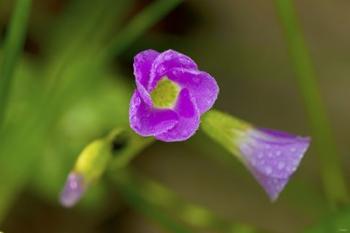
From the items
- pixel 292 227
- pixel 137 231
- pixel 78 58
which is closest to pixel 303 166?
pixel 292 227

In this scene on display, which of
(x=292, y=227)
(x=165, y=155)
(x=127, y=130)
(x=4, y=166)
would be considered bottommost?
(x=292, y=227)

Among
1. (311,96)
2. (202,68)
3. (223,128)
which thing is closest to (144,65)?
(223,128)

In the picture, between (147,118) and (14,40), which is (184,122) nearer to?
(147,118)

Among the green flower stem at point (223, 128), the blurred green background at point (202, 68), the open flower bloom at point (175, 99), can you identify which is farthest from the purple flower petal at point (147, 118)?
the blurred green background at point (202, 68)

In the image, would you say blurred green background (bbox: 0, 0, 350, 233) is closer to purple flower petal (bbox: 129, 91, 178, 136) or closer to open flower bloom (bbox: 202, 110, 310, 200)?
open flower bloom (bbox: 202, 110, 310, 200)

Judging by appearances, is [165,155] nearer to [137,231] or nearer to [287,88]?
[137,231]

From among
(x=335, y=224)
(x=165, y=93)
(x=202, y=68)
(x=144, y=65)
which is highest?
(x=144, y=65)

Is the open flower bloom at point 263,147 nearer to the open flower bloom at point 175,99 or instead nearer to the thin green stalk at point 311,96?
the open flower bloom at point 175,99
